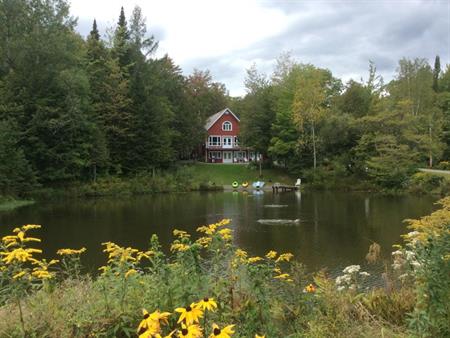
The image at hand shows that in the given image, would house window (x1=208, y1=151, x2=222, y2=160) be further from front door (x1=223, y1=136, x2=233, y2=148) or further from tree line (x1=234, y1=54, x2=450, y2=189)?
tree line (x1=234, y1=54, x2=450, y2=189)

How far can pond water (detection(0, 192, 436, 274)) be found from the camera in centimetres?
Result: 1496

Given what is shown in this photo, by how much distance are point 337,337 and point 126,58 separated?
4246 cm

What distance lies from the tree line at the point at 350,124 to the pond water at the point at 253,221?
610cm

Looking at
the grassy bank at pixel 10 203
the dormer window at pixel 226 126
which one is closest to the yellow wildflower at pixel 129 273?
the grassy bank at pixel 10 203

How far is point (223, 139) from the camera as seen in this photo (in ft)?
189

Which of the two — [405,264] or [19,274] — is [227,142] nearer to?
[405,264]

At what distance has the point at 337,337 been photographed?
13.5ft

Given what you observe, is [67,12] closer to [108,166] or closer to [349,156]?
[108,166]

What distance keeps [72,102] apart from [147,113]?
837 cm

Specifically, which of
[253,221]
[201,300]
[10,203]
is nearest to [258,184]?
[253,221]

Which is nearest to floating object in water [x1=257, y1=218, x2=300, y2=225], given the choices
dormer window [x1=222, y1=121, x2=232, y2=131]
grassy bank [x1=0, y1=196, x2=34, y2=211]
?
grassy bank [x1=0, y1=196, x2=34, y2=211]

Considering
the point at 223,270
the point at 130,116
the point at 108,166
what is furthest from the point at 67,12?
the point at 223,270

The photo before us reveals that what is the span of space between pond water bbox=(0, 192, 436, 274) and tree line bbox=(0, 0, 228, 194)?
4899mm

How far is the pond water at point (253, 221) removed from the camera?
15.0 metres
